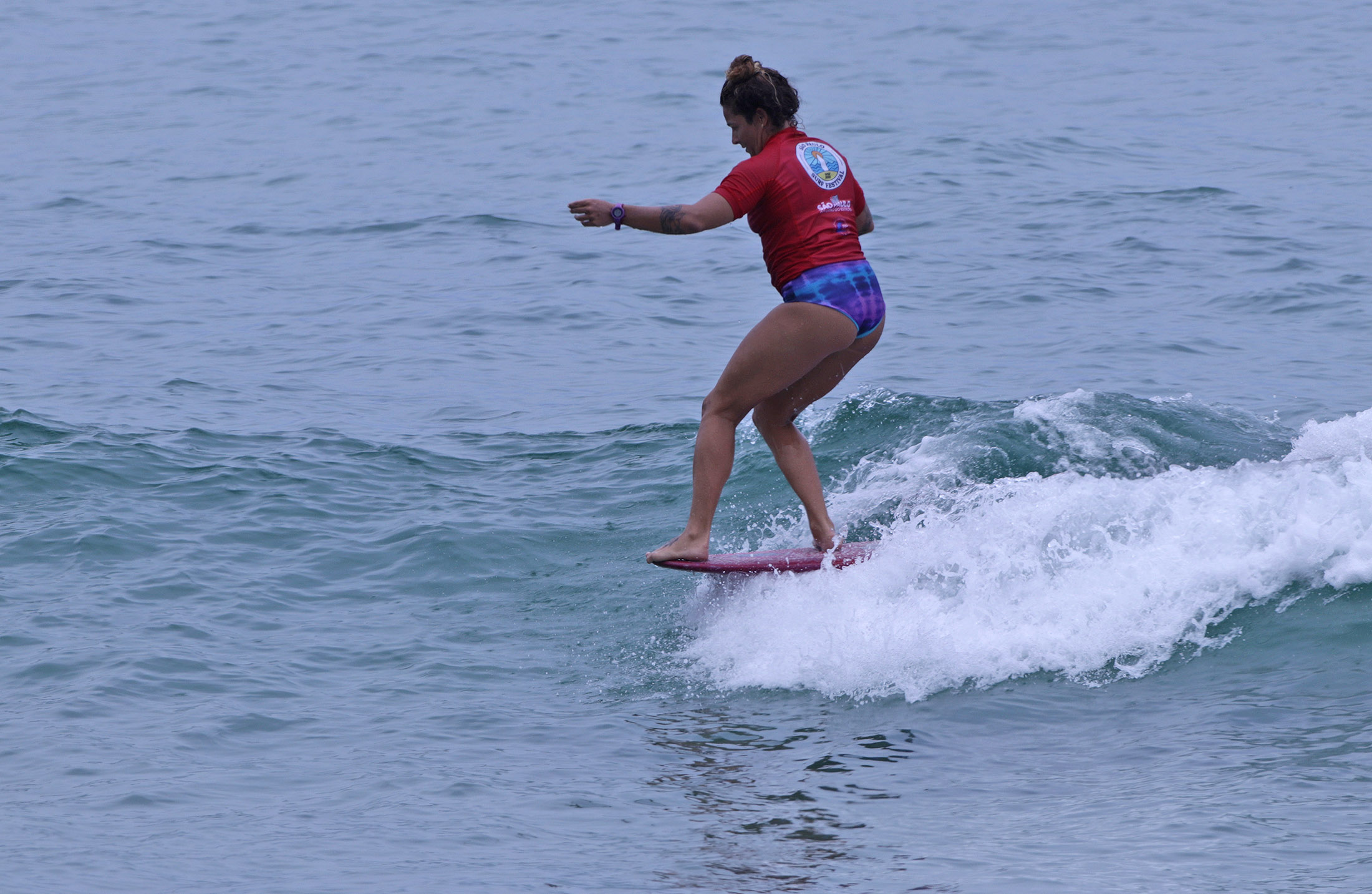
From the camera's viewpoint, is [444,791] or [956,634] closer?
[444,791]

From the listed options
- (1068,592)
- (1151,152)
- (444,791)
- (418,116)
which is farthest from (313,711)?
(418,116)

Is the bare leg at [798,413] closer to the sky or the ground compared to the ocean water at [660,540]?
closer to the sky

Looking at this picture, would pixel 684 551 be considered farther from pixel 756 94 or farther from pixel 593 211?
pixel 756 94

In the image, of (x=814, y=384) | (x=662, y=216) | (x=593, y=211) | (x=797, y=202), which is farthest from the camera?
(x=814, y=384)

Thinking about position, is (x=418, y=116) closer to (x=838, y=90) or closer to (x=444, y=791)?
(x=838, y=90)

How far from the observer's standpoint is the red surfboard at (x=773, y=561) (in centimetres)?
744

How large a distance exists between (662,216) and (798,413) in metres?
1.34

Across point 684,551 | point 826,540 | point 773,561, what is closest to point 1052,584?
point 826,540

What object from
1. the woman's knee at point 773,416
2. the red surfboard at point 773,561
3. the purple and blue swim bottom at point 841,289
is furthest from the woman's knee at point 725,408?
the red surfboard at point 773,561

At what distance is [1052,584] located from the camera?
749cm

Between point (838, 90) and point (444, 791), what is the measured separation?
2188cm

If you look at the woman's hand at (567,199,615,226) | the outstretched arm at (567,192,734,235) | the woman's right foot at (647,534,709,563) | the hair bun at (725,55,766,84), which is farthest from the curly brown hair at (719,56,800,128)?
the woman's right foot at (647,534,709,563)

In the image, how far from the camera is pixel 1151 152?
21453 millimetres

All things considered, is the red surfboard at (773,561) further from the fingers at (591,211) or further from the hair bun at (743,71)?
the hair bun at (743,71)
